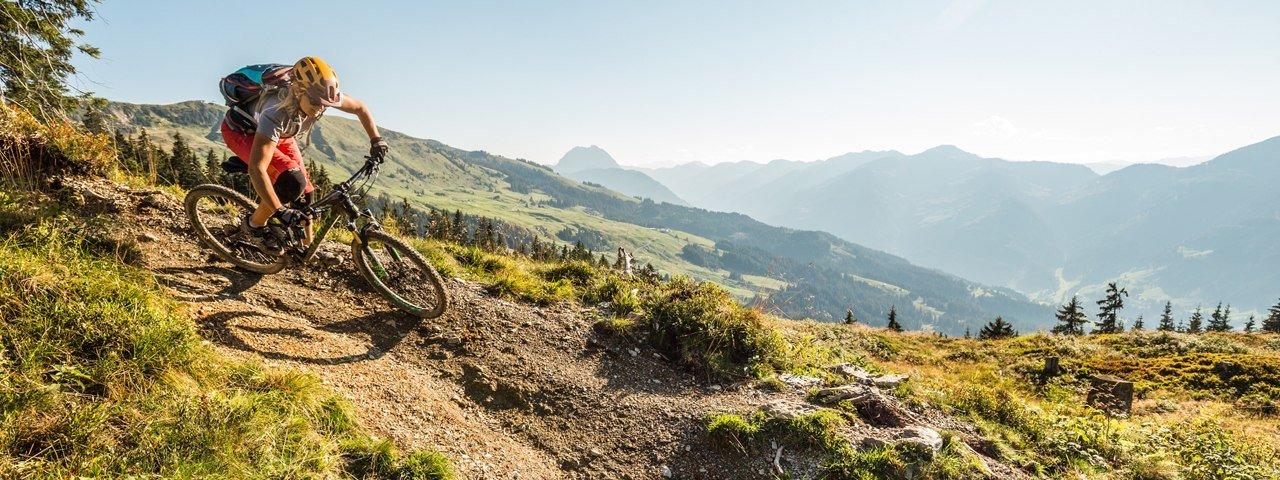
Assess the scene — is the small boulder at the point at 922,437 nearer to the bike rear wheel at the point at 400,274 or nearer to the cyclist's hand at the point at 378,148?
the bike rear wheel at the point at 400,274

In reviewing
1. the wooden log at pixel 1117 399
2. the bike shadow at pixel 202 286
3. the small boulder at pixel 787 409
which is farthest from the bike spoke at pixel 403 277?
the wooden log at pixel 1117 399

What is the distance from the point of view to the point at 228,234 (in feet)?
23.6

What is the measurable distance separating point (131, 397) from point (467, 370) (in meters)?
3.34

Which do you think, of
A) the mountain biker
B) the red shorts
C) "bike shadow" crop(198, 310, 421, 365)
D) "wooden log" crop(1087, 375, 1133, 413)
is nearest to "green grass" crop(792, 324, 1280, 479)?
"wooden log" crop(1087, 375, 1133, 413)

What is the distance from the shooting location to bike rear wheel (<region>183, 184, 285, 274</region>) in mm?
7184

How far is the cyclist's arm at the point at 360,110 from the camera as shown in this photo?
6419 mm

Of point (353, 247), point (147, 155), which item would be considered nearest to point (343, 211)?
point (353, 247)

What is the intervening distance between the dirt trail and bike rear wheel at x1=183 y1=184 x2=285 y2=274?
209 millimetres

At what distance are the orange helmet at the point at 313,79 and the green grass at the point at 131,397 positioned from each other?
2.62 meters

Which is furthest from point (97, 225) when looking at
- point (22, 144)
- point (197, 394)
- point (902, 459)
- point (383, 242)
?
point (902, 459)

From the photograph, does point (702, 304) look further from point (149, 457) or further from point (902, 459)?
point (149, 457)

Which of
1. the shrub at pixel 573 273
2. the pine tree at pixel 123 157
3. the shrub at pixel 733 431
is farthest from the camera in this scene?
the shrub at pixel 573 273

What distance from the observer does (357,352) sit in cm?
633

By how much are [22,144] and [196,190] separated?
1943 mm
